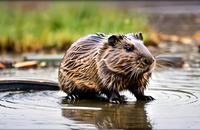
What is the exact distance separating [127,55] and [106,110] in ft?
2.01

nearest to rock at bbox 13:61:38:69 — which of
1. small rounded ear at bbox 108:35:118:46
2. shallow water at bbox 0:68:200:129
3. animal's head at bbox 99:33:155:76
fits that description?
shallow water at bbox 0:68:200:129

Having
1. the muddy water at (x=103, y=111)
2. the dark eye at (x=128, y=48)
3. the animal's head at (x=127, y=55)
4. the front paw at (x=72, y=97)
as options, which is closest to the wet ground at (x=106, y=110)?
the muddy water at (x=103, y=111)

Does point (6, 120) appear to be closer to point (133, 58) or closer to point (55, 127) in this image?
point (55, 127)

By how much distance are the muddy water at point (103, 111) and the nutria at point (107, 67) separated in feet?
0.50

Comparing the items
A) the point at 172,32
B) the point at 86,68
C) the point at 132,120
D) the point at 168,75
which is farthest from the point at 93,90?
the point at 172,32

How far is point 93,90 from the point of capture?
24.5 ft

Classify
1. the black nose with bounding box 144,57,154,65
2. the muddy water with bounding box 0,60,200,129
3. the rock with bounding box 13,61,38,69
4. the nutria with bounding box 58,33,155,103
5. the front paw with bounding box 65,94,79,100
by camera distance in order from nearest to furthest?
the muddy water with bounding box 0,60,200,129 → the black nose with bounding box 144,57,154,65 → the nutria with bounding box 58,33,155,103 → the front paw with bounding box 65,94,79,100 → the rock with bounding box 13,61,38,69

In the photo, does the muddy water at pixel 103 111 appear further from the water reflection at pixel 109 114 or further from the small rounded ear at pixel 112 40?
the small rounded ear at pixel 112 40

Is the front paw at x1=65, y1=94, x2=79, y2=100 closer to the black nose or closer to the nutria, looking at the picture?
the nutria

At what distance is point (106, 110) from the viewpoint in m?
6.80

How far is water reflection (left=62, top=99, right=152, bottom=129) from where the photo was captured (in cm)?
603

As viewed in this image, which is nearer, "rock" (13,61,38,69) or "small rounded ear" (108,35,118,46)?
"small rounded ear" (108,35,118,46)

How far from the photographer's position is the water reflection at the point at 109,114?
19.8ft

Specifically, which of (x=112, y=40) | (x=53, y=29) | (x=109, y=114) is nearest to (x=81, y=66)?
(x=112, y=40)
